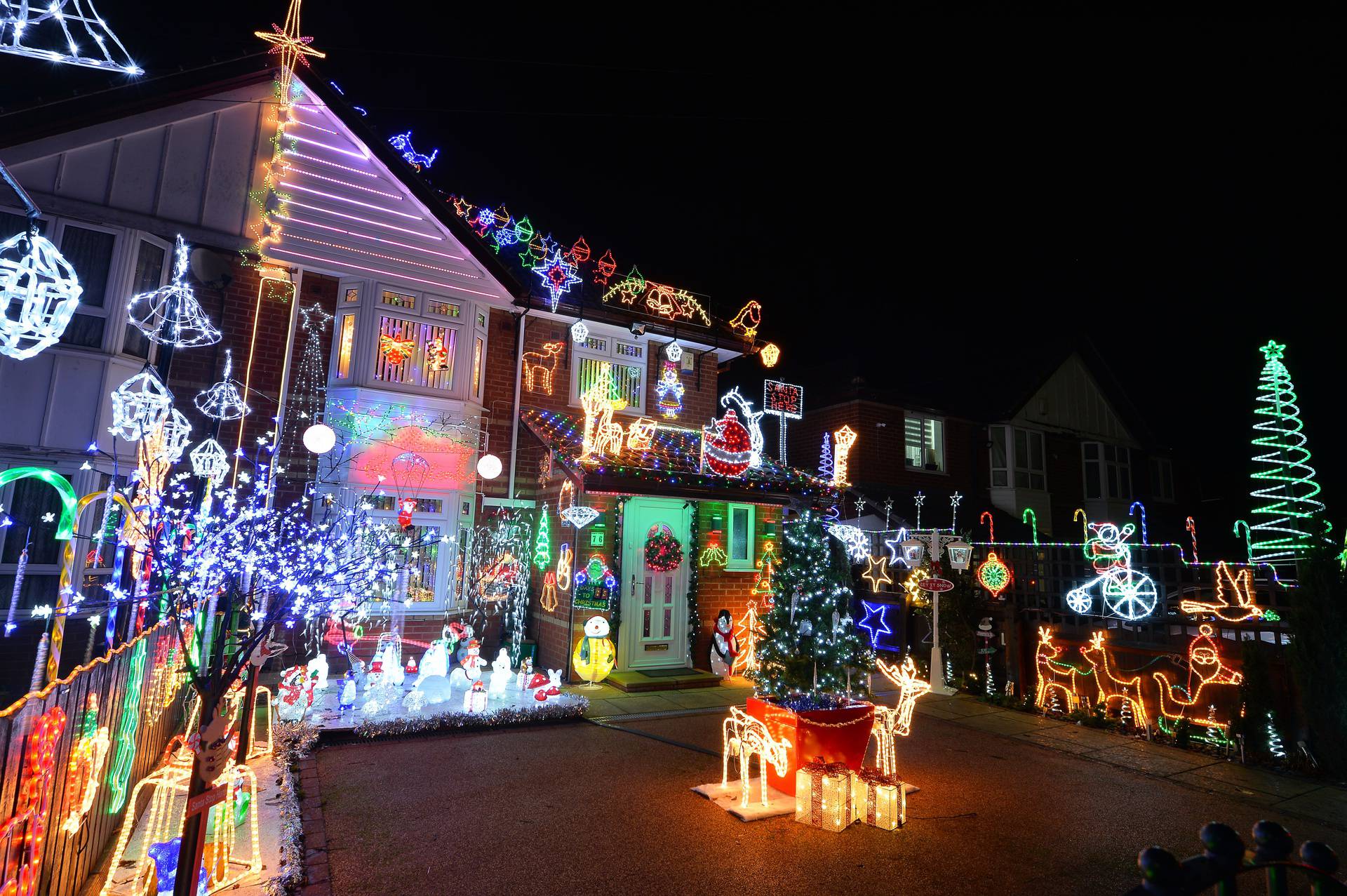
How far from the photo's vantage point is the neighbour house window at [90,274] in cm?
878

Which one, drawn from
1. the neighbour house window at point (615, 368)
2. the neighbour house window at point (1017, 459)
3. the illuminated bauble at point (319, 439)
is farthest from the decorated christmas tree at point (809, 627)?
the neighbour house window at point (1017, 459)

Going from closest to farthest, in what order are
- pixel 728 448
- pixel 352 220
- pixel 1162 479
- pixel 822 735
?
pixel 822 735 < pixel 352 220 < pixel 728 448 < pixel 1162 479

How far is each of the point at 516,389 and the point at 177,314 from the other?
20.1ft

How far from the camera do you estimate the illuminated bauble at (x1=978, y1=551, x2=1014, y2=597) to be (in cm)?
1159

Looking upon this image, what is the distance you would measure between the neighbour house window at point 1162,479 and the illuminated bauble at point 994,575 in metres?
18.1

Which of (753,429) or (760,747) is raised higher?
(753,429)

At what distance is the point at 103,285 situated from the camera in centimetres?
898

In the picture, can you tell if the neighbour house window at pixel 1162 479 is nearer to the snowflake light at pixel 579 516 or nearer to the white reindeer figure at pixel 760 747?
the snowflake light at pixel 579 516

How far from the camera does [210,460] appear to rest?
25.4ft

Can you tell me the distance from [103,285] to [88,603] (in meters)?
4.20

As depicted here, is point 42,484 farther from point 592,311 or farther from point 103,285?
point 592,311

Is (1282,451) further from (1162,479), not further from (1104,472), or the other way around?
(1162,479)

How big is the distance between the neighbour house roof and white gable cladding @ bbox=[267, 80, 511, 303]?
3039 mm

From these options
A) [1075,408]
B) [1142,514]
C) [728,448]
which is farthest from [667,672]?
[1142,514]
